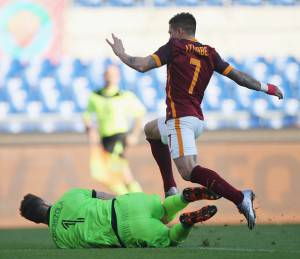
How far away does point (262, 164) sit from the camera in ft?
44.4

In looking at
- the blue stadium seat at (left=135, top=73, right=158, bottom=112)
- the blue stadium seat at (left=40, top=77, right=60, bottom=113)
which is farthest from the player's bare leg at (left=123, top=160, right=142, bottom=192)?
the blue stadium seat at (left=40, top=77, right=60, bottom=113)

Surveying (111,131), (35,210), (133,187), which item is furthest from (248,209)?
(111,131)

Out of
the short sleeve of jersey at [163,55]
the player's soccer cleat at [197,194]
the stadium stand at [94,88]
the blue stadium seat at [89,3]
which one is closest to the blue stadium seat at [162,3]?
the blue stadium seat at [89,3]

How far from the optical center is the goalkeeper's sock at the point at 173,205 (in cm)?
A: 684

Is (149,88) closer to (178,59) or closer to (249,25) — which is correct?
(249,25)

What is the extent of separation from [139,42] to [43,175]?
3850 mm

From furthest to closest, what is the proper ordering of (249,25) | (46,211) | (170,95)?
(249,25), (170,95), (46,211)

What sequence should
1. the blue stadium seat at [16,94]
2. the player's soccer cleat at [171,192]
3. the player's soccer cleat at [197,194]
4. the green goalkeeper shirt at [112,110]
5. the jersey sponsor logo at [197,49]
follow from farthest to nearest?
1. the blue stadium seat at [16,94]
2. the green goalkeeper shirt at [112,110]
3. the player's soccer cleat at [171,192]
4. the jersey sponsor logo at [197,49]
5. the player's soccer cleat at [197,194]

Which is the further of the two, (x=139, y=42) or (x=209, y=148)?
(x=139, y=42)

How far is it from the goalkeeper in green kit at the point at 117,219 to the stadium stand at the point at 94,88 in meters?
7.68

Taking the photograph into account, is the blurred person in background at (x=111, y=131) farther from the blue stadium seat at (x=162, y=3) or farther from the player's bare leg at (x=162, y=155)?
the player's bare leg at (x=162, y=155)

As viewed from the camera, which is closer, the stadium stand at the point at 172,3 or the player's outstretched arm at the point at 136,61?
the player's outstretched arm at the point at 136,61

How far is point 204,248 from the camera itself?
717cm

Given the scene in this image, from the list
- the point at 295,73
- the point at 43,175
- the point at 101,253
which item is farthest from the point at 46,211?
the point at 295,73
